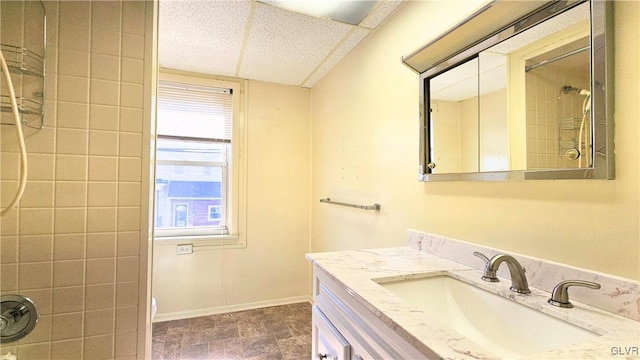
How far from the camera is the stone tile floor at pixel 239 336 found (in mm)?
2004

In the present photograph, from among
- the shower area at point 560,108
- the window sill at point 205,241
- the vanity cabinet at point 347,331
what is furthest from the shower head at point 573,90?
the window sill at point 205,241

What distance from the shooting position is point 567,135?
0.85m

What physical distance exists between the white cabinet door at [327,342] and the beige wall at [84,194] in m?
0.73

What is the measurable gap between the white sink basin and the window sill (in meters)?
2.03

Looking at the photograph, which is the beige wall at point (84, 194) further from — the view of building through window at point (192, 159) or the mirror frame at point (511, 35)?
the view of building through window at point (192, 159)

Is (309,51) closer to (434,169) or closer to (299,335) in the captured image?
(434,169)

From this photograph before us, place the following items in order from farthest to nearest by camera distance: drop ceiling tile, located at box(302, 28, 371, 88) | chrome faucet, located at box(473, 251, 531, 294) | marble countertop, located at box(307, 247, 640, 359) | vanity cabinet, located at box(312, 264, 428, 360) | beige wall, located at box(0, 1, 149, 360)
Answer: drop ceiling tile, located at box(302, 28, 371, 88), beige wall, located at box(0, 1, 149, 360), chrome faucet, located at box(473, 251, 531, 294), vanity cabinet, located at box(312, 264, 428, 360), marble countertop, located at box(307, 247, 640, 359)

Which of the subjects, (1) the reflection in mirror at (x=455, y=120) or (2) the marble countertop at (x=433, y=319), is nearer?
(2) the marble countertop at (x=433, y=319)

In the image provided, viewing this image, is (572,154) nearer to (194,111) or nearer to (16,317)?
(16,317)

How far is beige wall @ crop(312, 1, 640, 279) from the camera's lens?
74cm

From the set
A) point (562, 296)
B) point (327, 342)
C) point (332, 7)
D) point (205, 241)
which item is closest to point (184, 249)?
point (205, 241)

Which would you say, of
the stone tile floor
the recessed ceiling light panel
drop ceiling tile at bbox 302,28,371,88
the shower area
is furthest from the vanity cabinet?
drop ceiling tile at bbox 302,28,371,88

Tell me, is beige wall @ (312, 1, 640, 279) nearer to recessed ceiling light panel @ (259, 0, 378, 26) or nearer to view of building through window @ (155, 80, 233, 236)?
recessed ceiling light panel @ (259, 0, 378, 26)

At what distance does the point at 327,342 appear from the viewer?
1.09m
